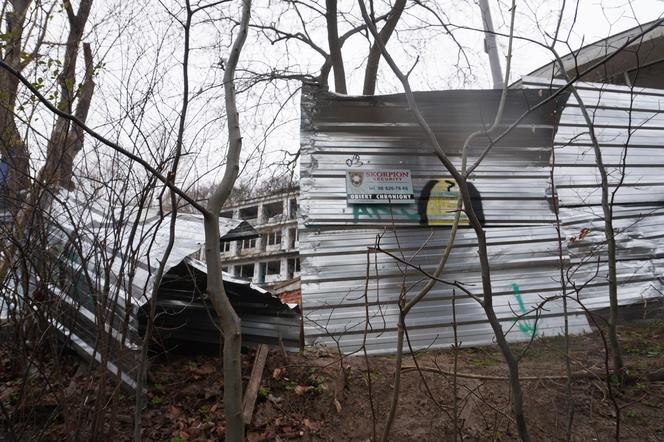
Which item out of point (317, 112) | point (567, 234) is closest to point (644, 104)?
point (567, 234)

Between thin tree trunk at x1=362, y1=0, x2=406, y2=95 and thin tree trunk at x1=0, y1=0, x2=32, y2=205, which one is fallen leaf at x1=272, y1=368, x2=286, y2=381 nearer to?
thin tree trunk at x1=0, y1=0, x2=32, y2=205

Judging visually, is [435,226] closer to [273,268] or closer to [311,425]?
[311,425]

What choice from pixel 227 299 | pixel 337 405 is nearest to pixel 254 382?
pixel 337 405

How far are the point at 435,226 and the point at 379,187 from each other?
95 cm

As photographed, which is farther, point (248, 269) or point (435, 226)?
point (248, 269)

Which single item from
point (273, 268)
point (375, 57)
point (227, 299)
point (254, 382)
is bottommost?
point (254, 382)

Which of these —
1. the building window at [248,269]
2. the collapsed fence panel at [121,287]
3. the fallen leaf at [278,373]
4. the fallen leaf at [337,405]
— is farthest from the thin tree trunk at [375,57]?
the building window at [248,269]

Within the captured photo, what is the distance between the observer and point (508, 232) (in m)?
5.51

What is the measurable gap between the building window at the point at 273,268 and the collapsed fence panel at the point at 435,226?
1215 inches

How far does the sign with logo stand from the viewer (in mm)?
5352

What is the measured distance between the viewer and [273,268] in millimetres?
36344

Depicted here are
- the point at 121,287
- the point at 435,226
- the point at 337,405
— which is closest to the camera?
the point at 121,287

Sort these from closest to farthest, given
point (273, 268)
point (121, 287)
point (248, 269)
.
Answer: point (121, 287)
point (273, 268)
point (248, 269)

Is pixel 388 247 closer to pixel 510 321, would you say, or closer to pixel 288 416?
pixel 510 321
